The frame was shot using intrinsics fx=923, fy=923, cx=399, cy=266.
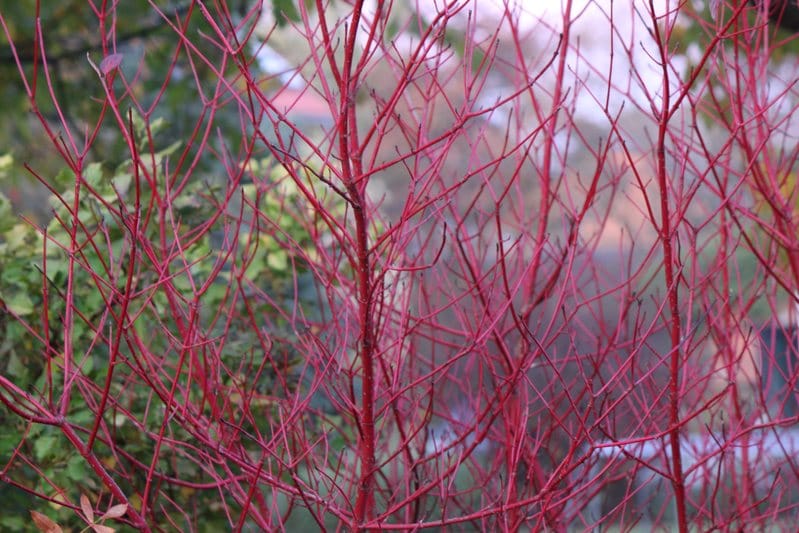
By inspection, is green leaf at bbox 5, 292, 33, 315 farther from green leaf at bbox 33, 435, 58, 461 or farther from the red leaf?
the red leaf

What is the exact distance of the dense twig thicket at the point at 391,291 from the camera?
1514 mm

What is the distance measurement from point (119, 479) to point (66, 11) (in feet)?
9.43

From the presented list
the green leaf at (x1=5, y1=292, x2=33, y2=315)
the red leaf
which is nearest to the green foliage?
the green leaf at (x1=5, y1=292, x2=33, y2=315)

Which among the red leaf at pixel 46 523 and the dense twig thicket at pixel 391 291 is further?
the red leaf at pixel 46 523

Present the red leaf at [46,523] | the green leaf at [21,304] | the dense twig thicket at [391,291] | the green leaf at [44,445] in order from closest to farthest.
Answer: the dense twig thicket at [391,291], the red leaf at [46,523], the green leaf at [44,445], the green leaf at [21,304]

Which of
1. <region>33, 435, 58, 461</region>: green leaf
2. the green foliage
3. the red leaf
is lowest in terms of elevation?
the red leaf

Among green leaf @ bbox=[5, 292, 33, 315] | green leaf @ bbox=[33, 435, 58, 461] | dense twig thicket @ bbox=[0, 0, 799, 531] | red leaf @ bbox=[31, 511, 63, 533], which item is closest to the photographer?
dense twig thicket @ bbox=[0, 0, 799, 531]

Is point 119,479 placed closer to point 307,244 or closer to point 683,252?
point 307,244

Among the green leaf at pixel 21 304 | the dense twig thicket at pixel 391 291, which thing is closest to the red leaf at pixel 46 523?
the dense twig thicket at pixel 391 291

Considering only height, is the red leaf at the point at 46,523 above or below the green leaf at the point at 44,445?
below

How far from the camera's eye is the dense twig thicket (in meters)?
1.51

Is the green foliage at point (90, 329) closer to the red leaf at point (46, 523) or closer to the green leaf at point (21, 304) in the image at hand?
the green leaf at point (21, 304)

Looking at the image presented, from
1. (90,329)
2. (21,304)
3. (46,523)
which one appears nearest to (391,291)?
(46,523)

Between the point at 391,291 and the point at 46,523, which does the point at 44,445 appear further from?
the point at 391,291
